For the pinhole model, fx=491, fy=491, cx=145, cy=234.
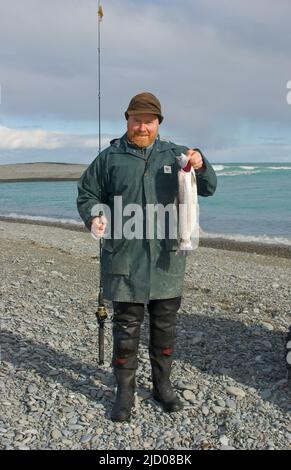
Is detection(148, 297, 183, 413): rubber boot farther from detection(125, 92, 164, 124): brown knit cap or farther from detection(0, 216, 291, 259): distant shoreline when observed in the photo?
detection(0, 216, 291, 259): distant shoreline

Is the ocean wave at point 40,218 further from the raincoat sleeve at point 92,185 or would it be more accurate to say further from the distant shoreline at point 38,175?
the distant shoreline at point 38,175

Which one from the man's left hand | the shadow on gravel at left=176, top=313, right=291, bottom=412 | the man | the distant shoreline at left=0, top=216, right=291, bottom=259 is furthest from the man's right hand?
the distant shoreline at left=0, top=216, right=291, bottom=259

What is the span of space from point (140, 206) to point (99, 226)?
47cm

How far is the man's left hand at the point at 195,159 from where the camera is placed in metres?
4.65

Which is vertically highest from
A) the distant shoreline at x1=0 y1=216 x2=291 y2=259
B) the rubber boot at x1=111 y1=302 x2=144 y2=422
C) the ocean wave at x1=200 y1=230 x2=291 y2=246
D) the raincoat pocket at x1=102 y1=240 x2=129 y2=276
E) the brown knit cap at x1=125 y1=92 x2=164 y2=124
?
the brown knit cap at x1=125 y1=92 x2=164 y2=124

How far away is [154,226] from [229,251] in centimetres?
1527

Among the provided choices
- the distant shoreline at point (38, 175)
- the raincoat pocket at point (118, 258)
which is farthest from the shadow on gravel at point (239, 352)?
the distant shoreline at point (38, 175)

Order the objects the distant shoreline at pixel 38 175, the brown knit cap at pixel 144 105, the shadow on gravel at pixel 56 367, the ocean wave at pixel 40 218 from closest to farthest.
A: the brown knit cap at pixel 144 105
the shadow on gravel at pixel 56 367
the ocean wave at pixel 40 218
the distant shoreline at pixel 38 175

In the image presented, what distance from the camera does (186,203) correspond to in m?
4.71

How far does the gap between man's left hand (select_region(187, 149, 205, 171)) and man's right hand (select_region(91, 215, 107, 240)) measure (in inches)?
40.3

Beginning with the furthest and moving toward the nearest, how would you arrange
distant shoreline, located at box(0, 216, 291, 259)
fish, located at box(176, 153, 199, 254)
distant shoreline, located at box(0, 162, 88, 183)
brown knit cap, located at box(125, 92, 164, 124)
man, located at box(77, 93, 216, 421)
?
distant shoreline, located at box(0, 162, 88, 183) < distant shoreline, located at box(0, 216, 291, 259) < man, located at box(77, 93, 216, 421) < brown knit cap, located at box(125, 92, 164, 124) < fish, located at box(176, 153, 199, 254)

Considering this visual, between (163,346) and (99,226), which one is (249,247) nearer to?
(163,346)

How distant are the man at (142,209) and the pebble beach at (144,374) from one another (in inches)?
18.3

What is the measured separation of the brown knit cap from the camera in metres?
4.80
